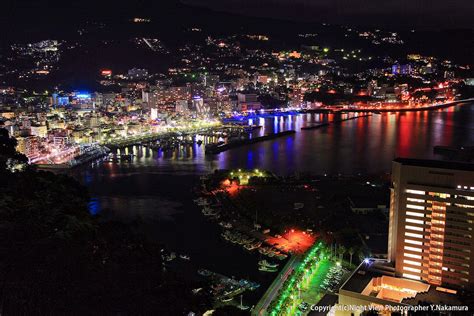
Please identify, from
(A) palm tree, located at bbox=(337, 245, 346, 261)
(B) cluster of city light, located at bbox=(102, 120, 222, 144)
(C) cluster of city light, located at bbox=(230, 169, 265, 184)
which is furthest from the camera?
(B) cluster of city light, located at bbox=(102, 120, 222, 144)

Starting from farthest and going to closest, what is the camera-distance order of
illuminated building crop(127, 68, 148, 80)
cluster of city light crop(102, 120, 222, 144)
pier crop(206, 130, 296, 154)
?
illuminated building crop(127, 68, 148, 80)
cluster of city light crop(102, 120, 222, 144)
pier crop(206, 130, 296, 154)

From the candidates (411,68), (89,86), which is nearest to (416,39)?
(411,68)

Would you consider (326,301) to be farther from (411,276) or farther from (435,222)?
(435,222)

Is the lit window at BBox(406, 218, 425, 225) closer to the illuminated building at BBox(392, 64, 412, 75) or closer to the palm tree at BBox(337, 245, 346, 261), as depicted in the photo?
the palm tree at BBox(337, 245, 346, 261)

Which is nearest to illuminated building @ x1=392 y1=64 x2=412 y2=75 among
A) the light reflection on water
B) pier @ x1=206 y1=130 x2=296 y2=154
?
the light reflection on water

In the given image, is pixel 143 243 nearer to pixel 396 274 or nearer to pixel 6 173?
pixel 6 173

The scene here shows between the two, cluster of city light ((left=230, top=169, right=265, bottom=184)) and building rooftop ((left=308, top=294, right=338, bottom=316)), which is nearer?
building rooftop ((left=308, top=294, right=338, bottom=316))

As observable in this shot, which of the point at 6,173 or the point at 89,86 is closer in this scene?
the point at 6,173

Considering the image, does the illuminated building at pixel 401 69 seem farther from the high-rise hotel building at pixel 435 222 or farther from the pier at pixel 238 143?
the high-rise hotel building at pixel 435 222
